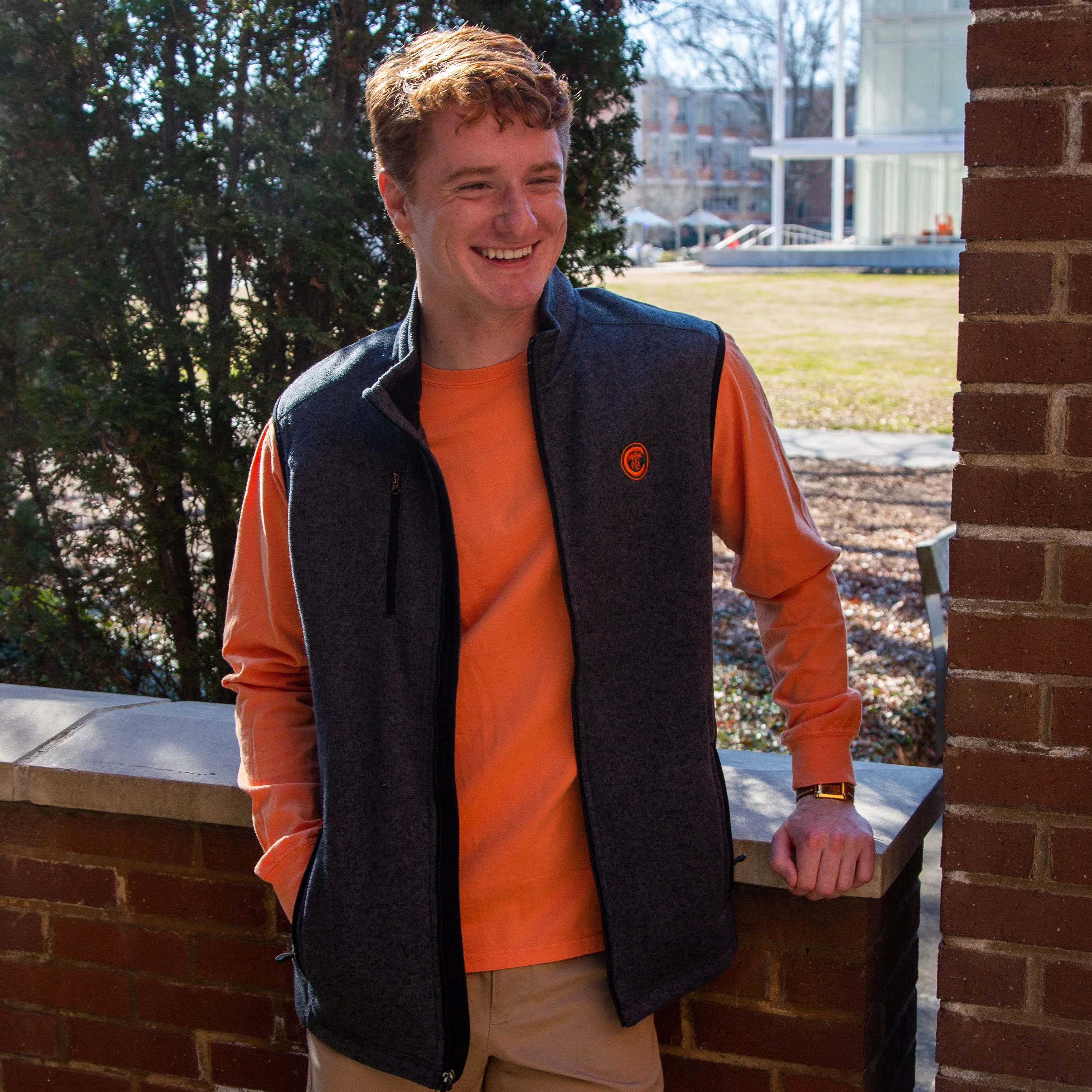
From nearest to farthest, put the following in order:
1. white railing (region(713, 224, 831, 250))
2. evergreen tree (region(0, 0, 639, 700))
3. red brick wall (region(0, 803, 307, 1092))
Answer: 1. red brick wall (region(0, 803, 307, 1092))
2. evergreen tree (region(0, 0, 639, 700))
3. white railing (region(713, 224, 831, 250))

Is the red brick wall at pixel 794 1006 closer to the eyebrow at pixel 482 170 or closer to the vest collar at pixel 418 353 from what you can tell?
the vest collar at pixel 418 353

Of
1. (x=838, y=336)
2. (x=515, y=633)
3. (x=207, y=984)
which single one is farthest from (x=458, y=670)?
(x=838, y=336)

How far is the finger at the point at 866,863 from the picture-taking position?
205 cm

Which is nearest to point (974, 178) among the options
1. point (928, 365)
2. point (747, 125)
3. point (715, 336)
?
point (715, 336)

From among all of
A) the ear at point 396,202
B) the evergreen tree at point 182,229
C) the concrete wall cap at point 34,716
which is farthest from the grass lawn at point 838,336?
the ear at point 396,202

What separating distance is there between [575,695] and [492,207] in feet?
2.33

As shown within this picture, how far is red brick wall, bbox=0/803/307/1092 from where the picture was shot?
2613 millimetres

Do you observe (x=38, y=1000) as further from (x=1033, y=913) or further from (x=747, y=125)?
(x=747, y=125)

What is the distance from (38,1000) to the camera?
2.79 m

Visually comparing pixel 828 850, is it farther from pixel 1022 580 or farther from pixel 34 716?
pixel 34 716

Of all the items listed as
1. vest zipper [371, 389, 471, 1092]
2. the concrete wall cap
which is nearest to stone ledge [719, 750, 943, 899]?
vest zipper [371, 389, 471, 1092]

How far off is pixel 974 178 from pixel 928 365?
18.1 metres

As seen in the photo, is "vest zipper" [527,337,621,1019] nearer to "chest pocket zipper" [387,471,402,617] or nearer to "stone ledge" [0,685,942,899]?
"chest pocket zipper" [387,471,402,617]

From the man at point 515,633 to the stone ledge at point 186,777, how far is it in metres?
0.29
